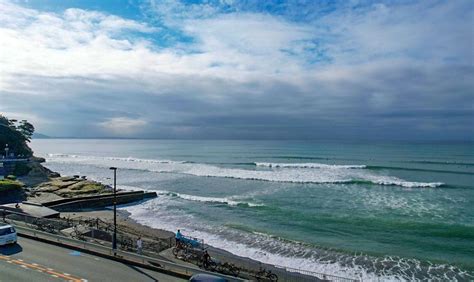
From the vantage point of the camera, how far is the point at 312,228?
2480 cm

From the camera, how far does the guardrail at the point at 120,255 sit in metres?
13.4

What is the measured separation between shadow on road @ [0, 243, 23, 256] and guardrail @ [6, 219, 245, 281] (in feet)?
4.63

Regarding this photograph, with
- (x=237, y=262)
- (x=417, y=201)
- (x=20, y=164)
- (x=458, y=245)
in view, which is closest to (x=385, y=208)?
(x=417, y=201)

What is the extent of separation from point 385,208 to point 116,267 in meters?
25.9

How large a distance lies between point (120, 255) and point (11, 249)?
5.34m

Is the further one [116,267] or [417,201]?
[417,201]

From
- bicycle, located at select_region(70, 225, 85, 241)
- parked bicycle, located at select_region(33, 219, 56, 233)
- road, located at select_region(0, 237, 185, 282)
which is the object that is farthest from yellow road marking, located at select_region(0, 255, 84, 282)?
parked bicycle, located at select_region(33, 219, 56, 233)

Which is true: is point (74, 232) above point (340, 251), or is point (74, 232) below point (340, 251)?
above

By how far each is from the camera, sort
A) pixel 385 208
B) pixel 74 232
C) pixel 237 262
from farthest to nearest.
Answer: pixel 385 208 → pixel 74 232 → pixel 237 262

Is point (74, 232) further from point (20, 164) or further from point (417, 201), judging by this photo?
point (20, 164)

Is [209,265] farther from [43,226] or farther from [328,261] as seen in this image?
[43,226]

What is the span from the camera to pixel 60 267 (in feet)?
44.3

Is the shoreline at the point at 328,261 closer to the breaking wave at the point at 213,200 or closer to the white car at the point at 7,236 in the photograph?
the white car at the point at 7,236

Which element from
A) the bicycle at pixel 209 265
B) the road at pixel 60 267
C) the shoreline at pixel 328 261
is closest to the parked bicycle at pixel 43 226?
the road at pixel 60 267
